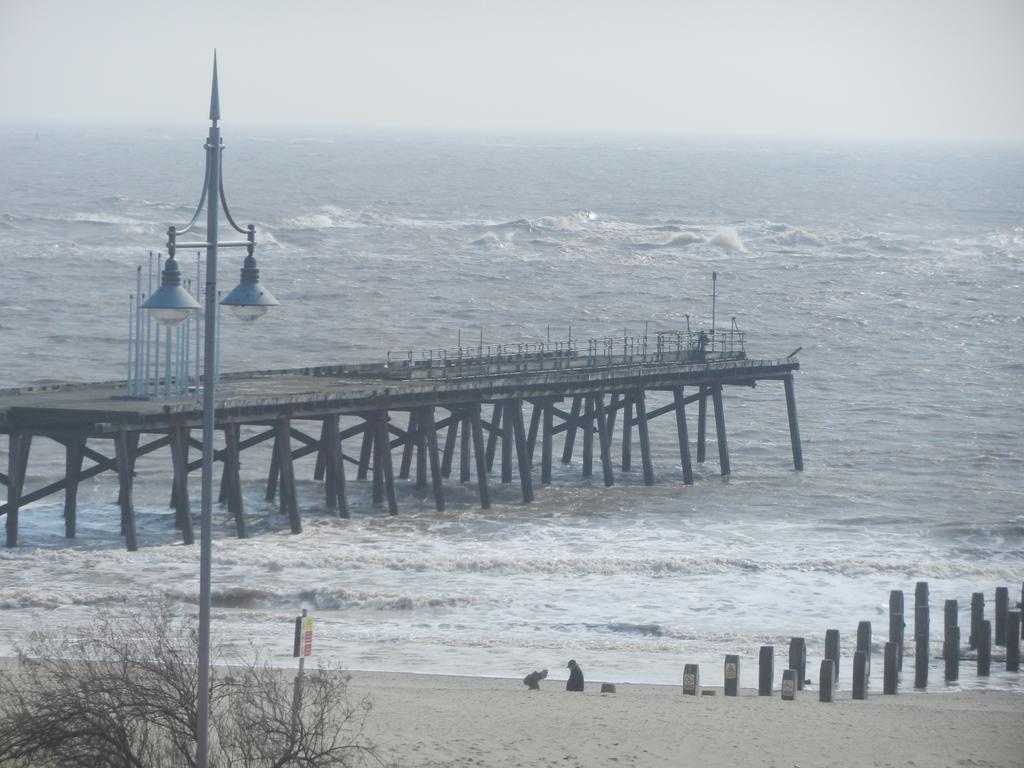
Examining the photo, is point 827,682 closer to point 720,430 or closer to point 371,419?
point 371,419

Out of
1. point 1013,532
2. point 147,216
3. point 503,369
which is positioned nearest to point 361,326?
point 503,369

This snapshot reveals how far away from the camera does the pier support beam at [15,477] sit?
32.8 metres

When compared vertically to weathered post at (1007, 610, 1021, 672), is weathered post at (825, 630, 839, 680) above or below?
above

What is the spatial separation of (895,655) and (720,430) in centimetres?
2008

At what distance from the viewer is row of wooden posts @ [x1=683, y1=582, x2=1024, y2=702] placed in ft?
75.6

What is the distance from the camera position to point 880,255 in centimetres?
10669

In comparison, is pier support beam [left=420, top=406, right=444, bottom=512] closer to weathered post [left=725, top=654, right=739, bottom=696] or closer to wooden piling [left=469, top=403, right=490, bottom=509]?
wooden piling [left=469, top=403, right=490, bottom=509]

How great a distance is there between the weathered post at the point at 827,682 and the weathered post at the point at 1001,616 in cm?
525

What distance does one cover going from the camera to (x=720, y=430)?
44344mm

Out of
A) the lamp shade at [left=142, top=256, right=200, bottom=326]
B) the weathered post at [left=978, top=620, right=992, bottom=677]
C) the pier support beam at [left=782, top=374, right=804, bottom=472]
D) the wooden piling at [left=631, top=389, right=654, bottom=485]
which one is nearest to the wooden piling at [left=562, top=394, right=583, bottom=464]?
the wooden piling at [left=631, top=389, right=654, bottom=485]

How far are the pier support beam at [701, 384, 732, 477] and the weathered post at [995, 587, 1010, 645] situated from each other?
16.7 m

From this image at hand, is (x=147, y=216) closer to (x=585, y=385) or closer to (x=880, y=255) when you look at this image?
(x=880, y=255)

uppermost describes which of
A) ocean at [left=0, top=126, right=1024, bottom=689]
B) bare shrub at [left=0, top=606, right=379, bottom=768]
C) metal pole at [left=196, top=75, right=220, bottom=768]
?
metal pole at [left=196, top=75, right=220, bottom=768]

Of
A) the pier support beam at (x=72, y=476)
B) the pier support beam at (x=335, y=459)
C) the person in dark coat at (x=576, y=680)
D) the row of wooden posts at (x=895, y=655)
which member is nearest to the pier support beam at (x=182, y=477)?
the pier support beam at (x=72, y=476)
